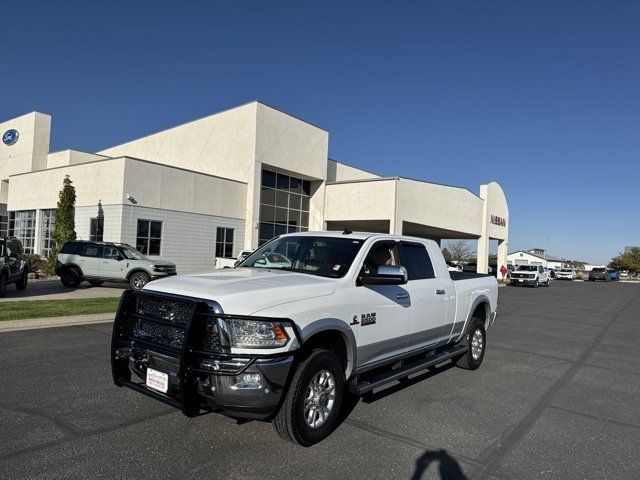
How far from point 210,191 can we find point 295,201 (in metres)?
7.11

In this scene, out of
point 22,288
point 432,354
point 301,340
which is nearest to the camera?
point 301,340

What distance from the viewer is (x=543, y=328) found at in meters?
12.0

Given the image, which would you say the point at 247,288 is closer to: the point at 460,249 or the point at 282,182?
the point at 282,182

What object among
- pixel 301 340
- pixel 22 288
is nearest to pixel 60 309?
pixel 22 288

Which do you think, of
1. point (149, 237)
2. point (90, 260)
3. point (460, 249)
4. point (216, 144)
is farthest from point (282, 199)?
point (460, 249)

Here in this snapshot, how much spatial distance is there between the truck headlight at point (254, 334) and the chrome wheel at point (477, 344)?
430 centimetres

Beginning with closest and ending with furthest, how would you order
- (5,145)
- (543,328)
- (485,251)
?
(543,328) → (5,145) → (485,251)

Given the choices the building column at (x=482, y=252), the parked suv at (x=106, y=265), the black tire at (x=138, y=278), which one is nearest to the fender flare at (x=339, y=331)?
the parked suv at (x=106, y=265)

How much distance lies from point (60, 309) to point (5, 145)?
34127mm

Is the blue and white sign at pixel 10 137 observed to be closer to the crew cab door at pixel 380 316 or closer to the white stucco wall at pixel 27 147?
the white stucco wall at pixel 27 147

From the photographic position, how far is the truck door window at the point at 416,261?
5.57m

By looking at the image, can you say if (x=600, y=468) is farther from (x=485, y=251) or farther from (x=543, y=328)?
(x=485, y=251)

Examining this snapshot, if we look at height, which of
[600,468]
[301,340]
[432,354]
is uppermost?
[301,340]

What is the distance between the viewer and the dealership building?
21469 mm
